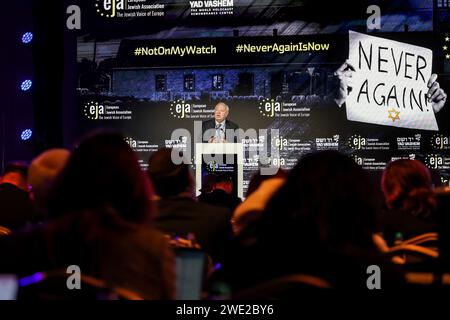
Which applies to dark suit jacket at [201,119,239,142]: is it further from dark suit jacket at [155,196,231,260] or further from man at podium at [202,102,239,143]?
dark suit jacket at [155,196,231,260]

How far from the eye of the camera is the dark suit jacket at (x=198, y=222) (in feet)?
9.40

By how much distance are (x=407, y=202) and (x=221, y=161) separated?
16.0ft

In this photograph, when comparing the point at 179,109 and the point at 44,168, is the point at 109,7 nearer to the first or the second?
the point at 179,109

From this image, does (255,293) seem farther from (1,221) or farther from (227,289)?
(1,221)

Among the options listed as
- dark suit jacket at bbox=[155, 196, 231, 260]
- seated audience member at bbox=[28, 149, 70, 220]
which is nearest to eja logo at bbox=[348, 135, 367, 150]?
dark suit jacket at bbox=[155, 196, 231, 260]

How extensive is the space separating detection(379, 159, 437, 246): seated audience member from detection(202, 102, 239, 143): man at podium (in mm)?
4705

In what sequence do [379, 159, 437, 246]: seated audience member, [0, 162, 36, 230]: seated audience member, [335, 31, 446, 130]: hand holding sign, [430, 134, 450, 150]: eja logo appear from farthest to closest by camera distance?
[335, 31, 446, 130]: hand holding sign → [430, 134, 450, 150]: eja logo → [0, 162, 36, 230]: seated audience member → [379, 159, 437, 246]: seated audience member

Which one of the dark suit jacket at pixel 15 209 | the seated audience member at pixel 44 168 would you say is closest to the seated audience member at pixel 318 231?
the seated audience member at pixel 44 168

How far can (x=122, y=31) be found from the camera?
8.19 meters

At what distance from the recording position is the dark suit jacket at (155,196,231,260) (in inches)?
113

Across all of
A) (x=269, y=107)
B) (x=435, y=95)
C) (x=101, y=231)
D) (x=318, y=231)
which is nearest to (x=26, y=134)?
(x=269, y=107)

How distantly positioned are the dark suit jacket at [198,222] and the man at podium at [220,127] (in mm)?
4907

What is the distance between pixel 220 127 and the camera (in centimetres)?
798

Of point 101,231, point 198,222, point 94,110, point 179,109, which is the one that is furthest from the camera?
point 94,110
